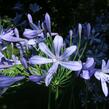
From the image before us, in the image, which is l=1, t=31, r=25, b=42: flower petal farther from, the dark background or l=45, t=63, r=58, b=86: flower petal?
the dark background

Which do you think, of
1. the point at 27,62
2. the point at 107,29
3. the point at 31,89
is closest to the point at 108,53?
the point at 107,29

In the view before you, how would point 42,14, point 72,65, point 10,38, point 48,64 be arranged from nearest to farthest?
point 72,65 < point 48,64 < point 10,38 < point 42,14

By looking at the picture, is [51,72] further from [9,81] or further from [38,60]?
[9,81]

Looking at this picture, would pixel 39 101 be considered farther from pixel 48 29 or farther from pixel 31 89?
pixel 48 29

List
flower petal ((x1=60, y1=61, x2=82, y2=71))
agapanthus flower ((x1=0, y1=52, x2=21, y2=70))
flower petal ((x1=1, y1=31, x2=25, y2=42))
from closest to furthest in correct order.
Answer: flower petal ((x1=60, y1=61, x2=82, y2=71)), agapanthus flower ((x1=0, y1=52, x2=21, y2=70)), flower petal ((x1=1, y1=31, x2=25, y2=42))

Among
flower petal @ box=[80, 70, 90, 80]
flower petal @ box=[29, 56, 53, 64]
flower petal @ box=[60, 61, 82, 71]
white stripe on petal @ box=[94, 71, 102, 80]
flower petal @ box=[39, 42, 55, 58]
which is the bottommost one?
white stripe on petal @ box=[94, 71, 102, 80]

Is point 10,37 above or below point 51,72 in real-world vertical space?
above

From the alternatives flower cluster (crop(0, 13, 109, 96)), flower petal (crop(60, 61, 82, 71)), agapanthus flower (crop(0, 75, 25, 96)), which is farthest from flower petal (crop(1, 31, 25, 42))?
flower petal (crop(60, 61, 82, 71))

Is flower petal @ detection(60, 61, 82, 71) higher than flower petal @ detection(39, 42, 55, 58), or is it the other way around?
flower petal @ detection(39, 42, 55, 58)

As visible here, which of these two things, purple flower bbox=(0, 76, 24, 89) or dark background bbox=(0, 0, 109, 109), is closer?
purple flower bbox=(0, 76, 24, 89)

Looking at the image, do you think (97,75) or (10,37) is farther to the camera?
(10,37)

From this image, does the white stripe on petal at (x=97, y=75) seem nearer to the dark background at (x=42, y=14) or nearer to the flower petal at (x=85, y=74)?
the flower petal at (x=85, y=74)

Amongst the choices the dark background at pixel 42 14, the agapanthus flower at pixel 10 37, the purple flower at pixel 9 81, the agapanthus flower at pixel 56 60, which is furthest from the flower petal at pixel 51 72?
the dark background at pixel 42 14

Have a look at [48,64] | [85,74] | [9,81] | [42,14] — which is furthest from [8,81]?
[42,14]
